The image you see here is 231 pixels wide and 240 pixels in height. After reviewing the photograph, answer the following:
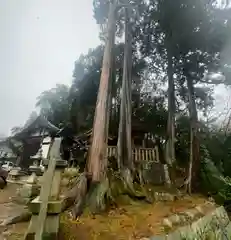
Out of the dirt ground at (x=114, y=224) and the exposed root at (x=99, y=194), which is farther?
the exposed root at (x=99, y=194)

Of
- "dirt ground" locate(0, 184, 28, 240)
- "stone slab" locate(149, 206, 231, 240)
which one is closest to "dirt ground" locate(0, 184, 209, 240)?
"dirt ground" locate(0, 184, 28, 240)

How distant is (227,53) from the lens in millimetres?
8102

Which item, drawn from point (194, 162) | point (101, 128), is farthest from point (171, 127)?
Answer: point (101, 128)

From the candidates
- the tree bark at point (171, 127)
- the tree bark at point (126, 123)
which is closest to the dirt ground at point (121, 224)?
the tree bark at point (126, 123)

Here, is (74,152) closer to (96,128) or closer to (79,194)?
(96,128)

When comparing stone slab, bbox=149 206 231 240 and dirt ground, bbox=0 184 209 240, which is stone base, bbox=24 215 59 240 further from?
stone slab, bbox=149 206 231 240

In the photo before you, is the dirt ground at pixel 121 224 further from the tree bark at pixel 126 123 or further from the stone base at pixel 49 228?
the tree bark at pixel 126 123

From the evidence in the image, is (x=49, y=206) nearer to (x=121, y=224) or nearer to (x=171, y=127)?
(x=121, y=224)

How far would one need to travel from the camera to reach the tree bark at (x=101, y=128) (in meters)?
4.66

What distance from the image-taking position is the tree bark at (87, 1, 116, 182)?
4.66 metres

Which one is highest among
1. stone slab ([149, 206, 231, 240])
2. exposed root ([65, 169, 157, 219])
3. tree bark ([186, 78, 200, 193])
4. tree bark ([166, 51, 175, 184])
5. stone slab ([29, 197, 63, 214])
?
tree bark ([166, 51, 175, 184])

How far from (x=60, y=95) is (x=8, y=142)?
5.07 m

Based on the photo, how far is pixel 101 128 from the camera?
518cm

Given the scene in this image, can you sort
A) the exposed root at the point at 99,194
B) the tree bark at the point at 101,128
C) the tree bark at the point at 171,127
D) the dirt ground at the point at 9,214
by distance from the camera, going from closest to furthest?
the dirt ground at the point at 9,214, the exposed root at the point at 99,194, the tree bark at the point at 101,128, the tree bark at the point at 171,127
